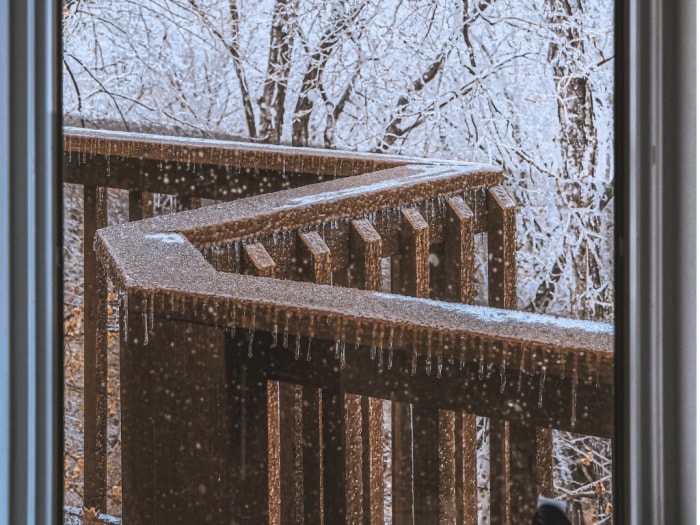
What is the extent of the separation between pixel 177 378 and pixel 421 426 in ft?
0.78

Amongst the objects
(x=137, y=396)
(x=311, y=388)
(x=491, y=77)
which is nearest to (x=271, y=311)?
(x=311, y=388)

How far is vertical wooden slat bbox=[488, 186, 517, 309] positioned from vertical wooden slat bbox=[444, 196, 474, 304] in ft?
0.24

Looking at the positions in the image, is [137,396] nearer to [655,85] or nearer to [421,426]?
[421,426]

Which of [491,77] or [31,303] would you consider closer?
[31,303]

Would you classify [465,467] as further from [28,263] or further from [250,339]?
[28,263]

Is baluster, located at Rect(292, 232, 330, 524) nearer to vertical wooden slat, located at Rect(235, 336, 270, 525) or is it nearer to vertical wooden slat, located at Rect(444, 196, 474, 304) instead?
vertical wooden slat, located at Rect(235, 336, 270, 525)

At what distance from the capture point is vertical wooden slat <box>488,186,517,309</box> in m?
1.37

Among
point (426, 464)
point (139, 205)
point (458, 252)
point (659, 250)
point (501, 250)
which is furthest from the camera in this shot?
point (139, 205)

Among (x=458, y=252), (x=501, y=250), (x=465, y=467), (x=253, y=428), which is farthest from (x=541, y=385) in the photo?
(x=501, y=250)

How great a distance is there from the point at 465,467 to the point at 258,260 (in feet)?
1.37

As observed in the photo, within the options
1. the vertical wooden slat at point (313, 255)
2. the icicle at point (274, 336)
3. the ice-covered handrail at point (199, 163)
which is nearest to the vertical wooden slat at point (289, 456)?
the icicle at point (274, 336)

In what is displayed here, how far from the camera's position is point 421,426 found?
73 cm

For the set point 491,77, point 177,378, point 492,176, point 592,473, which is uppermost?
point 491,77

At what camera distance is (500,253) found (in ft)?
4.55
